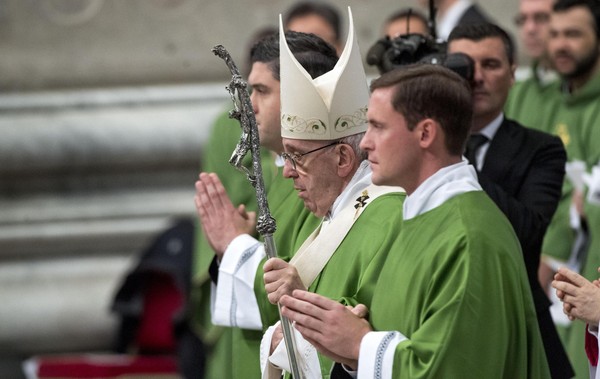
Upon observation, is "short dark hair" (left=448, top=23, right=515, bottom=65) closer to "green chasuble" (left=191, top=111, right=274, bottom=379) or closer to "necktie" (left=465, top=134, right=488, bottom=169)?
"necktie" (left=465, top=134, right=488, bottom=169)

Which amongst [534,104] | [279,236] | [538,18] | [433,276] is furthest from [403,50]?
[538,18]

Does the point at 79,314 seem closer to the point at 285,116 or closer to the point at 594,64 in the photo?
the point at 594,64

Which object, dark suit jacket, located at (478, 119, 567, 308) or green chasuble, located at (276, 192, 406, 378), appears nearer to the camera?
green chasuble, located at (276, 192, 406, 378)

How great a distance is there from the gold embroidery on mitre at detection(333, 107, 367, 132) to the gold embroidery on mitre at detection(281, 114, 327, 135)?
3cm

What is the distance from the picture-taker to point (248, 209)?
15.4ft

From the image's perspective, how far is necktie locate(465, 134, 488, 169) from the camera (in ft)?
13.8

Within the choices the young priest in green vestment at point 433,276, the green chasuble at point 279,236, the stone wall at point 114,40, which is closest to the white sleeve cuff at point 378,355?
the young priest in green vestment at point 433,276

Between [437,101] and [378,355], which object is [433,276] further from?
[437,101]

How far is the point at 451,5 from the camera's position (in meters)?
5.99

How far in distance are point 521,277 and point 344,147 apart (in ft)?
1.96

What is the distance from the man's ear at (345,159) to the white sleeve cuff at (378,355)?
53 centimetres

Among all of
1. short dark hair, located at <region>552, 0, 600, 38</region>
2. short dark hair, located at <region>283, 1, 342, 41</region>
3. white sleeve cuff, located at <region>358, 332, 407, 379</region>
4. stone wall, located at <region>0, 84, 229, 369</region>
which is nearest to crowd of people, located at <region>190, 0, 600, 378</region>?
white sleeve cuff, located at <region>358, 332, 407, 379</region>

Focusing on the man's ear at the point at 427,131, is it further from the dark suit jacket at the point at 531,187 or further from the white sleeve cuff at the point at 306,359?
the dark suit jacket at the point at 531,187

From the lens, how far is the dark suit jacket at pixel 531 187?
3.91 m
